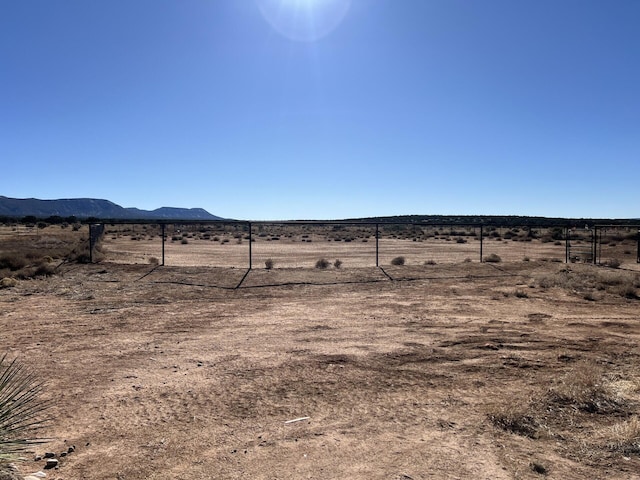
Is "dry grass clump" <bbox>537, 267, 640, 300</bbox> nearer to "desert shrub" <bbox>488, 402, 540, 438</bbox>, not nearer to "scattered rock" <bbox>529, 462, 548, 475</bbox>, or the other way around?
"desert shrub" <bbox>488, 402, 540, 438</bbox>

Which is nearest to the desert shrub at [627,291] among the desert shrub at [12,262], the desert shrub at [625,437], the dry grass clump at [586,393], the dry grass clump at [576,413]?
the dry grass clump at [586,393]

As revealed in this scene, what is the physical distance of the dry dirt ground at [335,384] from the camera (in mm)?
5230

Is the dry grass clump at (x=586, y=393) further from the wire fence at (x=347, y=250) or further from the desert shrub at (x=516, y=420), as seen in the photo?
the wire fence at (x=347, y=250)

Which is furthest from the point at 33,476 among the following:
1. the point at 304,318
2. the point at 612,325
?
the point at 612,325

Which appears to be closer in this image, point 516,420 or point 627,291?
point 516,420

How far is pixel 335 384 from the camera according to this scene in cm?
755

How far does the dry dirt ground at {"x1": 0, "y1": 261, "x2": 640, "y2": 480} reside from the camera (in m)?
5.23

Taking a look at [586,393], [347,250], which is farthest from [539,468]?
[347,250]

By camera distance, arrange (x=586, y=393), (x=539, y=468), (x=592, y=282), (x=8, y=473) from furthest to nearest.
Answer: (x=592, y=282)
(x=586, y=393)
(x=539, y=468)
(x=8, y=473)

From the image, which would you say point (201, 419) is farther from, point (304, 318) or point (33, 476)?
point (304, 318)

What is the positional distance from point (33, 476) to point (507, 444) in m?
4.85

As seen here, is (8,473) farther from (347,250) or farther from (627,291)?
(347,250)

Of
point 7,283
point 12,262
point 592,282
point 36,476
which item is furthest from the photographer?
point 12,262

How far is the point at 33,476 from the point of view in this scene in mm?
4727
